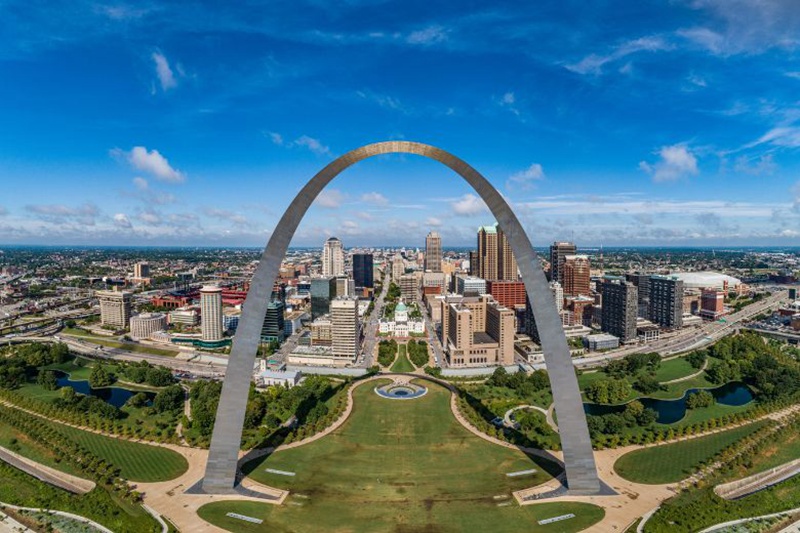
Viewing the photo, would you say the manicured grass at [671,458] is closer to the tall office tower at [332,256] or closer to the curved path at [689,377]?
the curved path at [689,377]

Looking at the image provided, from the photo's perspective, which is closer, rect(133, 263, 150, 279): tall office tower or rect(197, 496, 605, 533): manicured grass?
rect(197, 496, 605, 533): manicured grass

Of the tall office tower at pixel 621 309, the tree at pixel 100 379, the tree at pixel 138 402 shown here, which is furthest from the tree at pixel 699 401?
the tree at pixel 100 379

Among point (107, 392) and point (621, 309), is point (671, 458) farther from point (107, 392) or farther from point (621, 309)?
point (107, 392)

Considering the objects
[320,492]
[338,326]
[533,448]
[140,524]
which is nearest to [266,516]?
[320,492]

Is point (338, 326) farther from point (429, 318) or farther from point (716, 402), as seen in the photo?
point (716, 402)

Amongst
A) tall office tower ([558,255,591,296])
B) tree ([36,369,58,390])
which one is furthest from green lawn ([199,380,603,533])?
tall office tower ([558,255,591,296])

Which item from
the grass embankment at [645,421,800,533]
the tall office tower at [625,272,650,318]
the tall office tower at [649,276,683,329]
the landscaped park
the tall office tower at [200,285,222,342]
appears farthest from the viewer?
the tall office tower at [625,272,650,318]

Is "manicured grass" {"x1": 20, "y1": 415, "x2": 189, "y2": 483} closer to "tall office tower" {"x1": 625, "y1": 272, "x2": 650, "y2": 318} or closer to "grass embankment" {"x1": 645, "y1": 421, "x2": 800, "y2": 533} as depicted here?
"grass embankment" {"x1": 645, "y1": 421, "x2": 800, "y2": 533}
